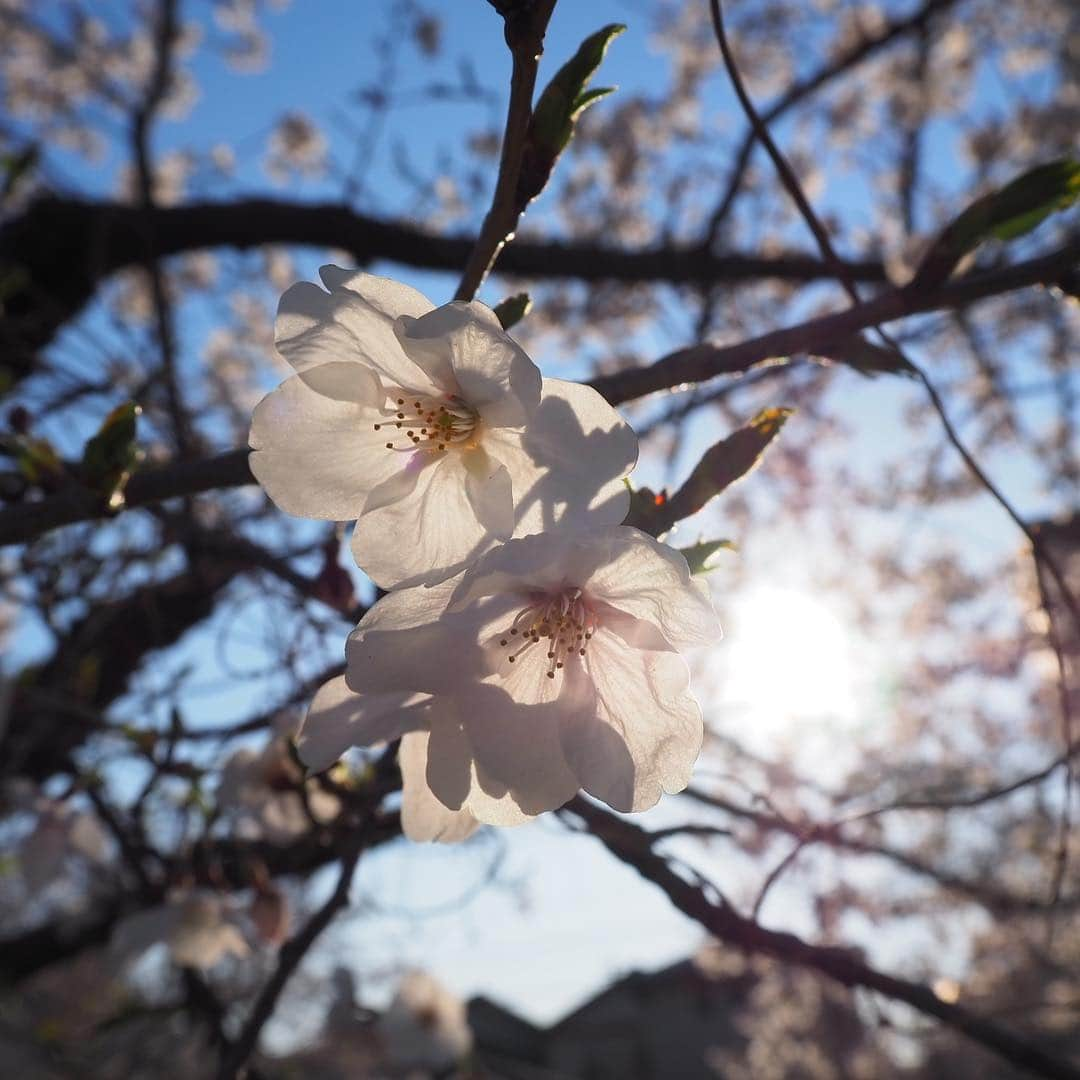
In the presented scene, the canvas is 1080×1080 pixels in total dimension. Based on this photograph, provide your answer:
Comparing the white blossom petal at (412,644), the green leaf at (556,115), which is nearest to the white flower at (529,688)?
the white blossom petal at (412,644)

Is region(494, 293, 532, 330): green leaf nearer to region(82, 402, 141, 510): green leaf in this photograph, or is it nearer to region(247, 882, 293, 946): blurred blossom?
region(82, 402, 141, 510): green leaf

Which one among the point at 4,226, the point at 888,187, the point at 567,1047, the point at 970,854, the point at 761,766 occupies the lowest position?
the point at 761,766

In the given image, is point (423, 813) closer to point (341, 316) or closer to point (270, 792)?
point (341, 316)

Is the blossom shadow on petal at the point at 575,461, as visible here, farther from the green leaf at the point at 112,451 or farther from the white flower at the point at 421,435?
the green leaf at the point at 112,451

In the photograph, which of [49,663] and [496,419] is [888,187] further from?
[496,419]

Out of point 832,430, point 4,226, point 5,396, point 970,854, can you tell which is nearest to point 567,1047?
point 970,854

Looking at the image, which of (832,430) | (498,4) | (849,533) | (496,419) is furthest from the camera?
(849,533)

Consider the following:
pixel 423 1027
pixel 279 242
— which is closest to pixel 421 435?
pixel 423 1027
